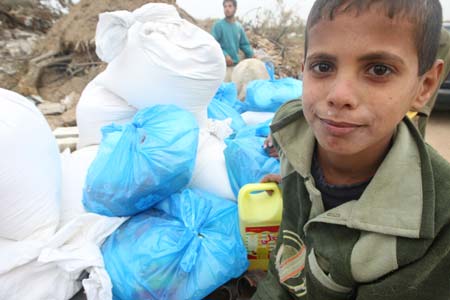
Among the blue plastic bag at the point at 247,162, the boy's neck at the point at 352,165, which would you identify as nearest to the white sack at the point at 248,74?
the blue plastic bag at the point at 247,162

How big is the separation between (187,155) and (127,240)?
0.41m

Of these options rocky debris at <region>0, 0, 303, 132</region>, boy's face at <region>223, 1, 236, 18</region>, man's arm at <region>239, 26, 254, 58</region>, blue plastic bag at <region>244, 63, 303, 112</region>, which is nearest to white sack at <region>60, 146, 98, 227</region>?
blue plastic bag at <region>244, 63, 303, 112</region>

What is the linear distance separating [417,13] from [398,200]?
359 millimetres

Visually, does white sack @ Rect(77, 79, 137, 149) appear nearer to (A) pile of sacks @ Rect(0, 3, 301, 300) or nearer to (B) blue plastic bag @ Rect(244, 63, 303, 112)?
(A) pile of sacks @ Rect(0, 3, 301, 300)

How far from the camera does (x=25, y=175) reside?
1179 millimetres

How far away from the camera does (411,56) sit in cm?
58

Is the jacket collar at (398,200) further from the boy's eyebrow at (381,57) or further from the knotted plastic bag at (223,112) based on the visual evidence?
the knotted plastic bag at (223,112)

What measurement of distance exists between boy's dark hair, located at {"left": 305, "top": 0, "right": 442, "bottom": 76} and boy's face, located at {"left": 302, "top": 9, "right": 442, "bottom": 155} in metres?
0.01

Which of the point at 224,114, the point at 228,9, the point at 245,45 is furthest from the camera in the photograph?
the point at 245,45

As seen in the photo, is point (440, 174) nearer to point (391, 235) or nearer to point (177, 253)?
point (391, 235)

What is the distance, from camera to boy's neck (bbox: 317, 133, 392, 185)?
0.73m

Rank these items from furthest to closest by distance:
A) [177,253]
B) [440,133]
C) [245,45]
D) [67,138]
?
[245,45] → [440,133] → [67,138] → [177,253]

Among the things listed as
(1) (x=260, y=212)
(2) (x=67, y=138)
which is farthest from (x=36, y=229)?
(2) (x=67, y=138)

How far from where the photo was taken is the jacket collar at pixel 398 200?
1.97ft
